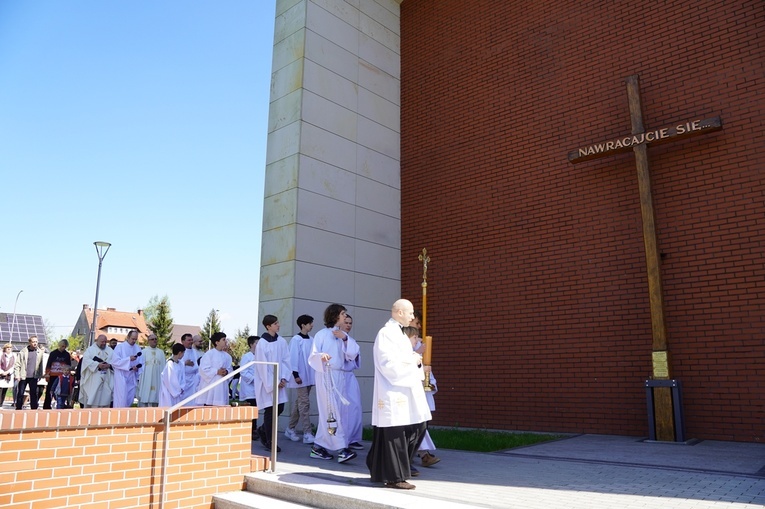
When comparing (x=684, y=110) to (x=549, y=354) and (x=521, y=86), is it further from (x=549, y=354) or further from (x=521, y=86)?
(x=549, y=354)

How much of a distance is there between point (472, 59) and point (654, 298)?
6060 mm

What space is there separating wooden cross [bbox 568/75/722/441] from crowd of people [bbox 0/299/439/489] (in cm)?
318

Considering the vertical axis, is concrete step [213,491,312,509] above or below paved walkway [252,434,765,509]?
below

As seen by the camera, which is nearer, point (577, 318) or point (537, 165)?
point (577, 318)

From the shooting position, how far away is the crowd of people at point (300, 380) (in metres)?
5.51

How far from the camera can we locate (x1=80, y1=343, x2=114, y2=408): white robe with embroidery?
11578mm

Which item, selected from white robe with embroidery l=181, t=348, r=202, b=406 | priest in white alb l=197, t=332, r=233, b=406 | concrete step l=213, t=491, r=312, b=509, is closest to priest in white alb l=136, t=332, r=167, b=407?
white robe with embroidery l=181, t=348, r=202, b=406

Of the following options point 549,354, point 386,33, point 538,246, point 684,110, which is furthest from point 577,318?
point 386,33

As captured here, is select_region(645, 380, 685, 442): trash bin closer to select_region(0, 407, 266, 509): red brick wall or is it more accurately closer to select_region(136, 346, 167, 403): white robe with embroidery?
select_region(0, 407, 266, 509): red brick wall

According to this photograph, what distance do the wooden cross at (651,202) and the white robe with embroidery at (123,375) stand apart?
9.18 metres

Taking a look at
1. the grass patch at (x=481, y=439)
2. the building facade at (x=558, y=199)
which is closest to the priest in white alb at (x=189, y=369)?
the building facade at (x=558, y=199)

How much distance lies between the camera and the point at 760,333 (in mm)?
7984

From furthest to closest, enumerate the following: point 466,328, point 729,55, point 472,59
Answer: point 472,59
point 466,328
point 729,55

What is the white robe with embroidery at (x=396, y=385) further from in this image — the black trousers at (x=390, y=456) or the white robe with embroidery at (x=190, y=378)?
the white robe with embroidery at (x=190, y=378)
